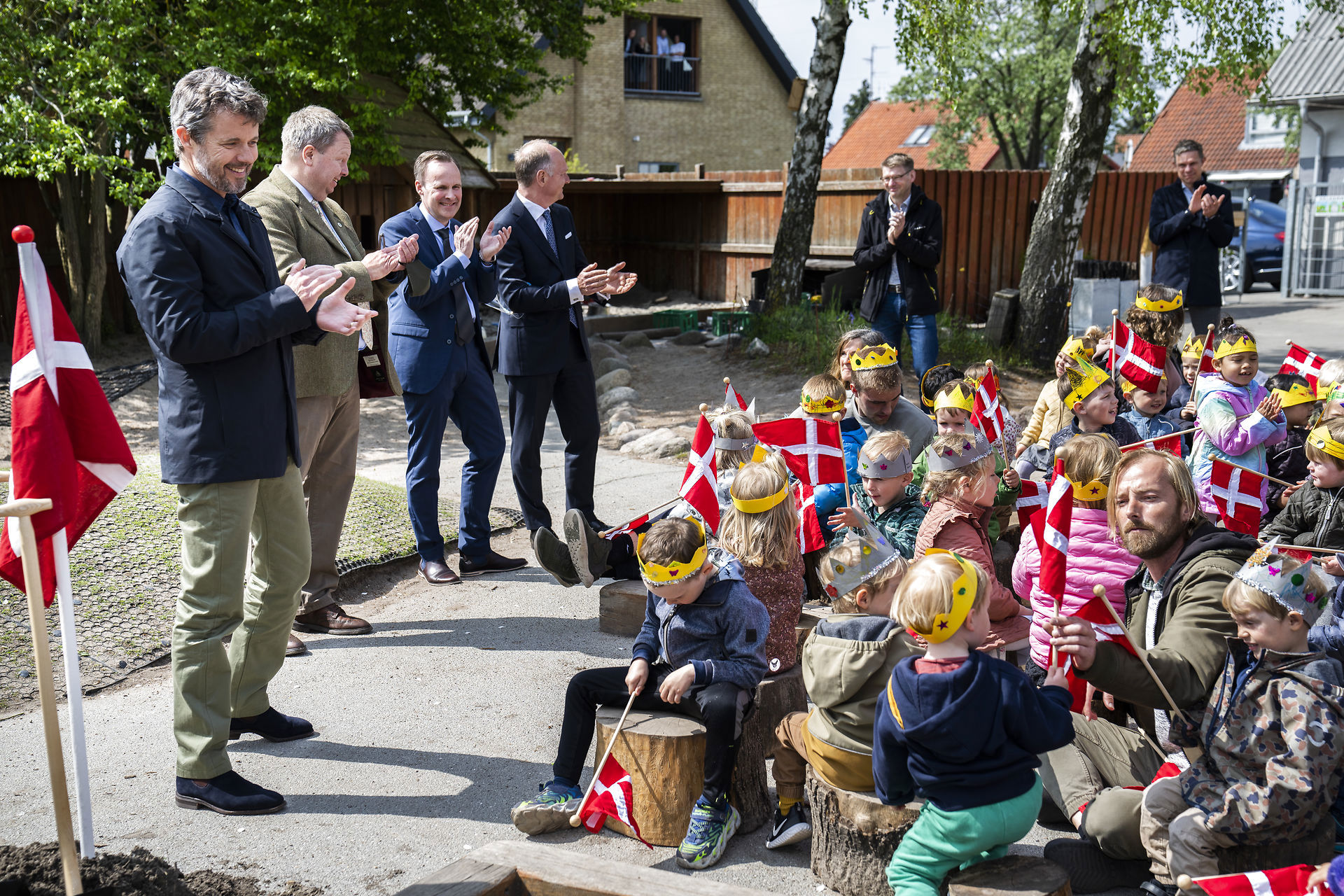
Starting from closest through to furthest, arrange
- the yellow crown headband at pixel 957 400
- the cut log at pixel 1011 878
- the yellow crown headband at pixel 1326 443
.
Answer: the cut log at pixel 1011 878, the yellow crown headband at pixel 1326 443, the yellow crown headband at pixel 957 400

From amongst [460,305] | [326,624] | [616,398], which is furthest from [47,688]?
[616,398]

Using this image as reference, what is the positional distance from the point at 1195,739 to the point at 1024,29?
33890 mm

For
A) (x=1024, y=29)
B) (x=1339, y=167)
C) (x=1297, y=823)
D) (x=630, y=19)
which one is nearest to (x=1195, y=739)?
(x=1297, y=823)

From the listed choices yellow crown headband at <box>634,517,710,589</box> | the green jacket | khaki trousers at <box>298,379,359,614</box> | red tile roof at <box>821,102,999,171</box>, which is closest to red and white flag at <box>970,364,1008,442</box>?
the green jacket

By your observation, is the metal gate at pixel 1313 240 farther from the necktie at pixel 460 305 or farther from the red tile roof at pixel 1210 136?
Answer: the necktie at pixel 460 305

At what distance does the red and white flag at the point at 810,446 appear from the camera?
16.0ft

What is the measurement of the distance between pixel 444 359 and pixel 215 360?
7.44ft

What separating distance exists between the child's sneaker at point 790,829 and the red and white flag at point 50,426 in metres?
2.20

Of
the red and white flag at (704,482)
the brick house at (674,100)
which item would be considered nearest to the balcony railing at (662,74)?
the brick house at (674,100)

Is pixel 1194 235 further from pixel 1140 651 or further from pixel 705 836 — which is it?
pixel 705 836

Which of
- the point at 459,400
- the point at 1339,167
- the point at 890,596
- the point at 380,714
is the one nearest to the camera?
the point at 890,596

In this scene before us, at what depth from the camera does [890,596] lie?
3.49 metres

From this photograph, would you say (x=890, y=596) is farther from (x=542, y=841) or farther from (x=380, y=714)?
(x=380, y=714)

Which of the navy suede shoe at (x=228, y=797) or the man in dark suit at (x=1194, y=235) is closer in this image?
the navy suede shoe at (x=228, y=797)
